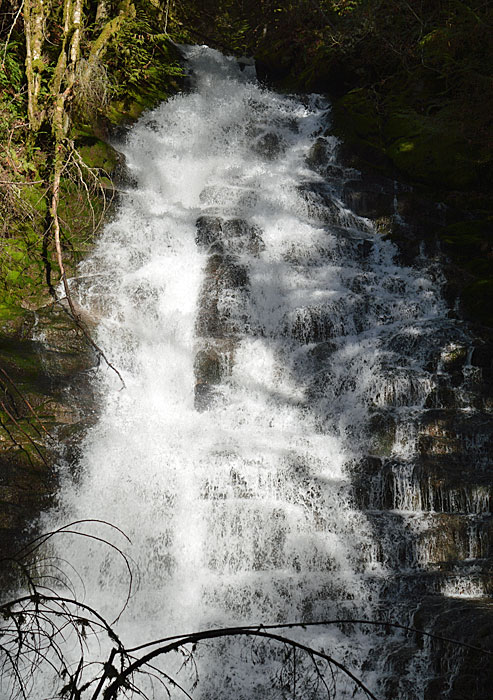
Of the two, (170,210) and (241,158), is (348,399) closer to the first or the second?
(170,210)

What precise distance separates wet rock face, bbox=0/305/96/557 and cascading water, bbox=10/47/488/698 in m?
0.27

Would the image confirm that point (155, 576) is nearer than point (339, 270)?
Yes

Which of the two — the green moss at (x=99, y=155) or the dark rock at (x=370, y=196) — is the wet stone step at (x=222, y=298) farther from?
the dark rock at (x=370, y=196)

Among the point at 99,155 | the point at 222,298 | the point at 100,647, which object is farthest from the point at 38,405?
the point at 99,155

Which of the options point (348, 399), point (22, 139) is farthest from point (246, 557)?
point (22, 139)

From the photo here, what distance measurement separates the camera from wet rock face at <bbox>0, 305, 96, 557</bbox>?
6.02m

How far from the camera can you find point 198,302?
914 centimetres

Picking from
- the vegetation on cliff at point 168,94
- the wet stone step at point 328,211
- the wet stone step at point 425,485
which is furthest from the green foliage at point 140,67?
the wet stone step at point 425,485

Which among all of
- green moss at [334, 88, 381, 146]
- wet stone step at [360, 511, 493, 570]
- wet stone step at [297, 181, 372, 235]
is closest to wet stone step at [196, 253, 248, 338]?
wet stone step at [297, 181, 372, 235]

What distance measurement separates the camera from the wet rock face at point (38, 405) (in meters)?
6.02

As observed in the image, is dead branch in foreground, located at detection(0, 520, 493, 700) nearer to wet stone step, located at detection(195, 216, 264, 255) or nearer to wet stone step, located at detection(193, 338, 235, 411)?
wet stone step, located at detection(193, 338, 235, 411)

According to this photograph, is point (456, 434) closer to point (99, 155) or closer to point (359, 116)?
point (99, 155)

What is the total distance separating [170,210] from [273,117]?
483 centimetres

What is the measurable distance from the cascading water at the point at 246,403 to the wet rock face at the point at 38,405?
0.27 meters
